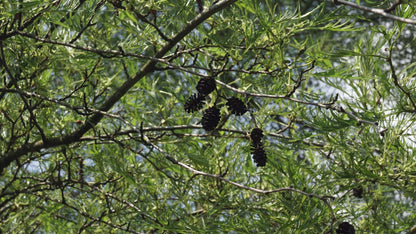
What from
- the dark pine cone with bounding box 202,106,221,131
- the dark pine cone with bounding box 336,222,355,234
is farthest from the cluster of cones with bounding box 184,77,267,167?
the dark pine cone with bounding box 336,222,355,234

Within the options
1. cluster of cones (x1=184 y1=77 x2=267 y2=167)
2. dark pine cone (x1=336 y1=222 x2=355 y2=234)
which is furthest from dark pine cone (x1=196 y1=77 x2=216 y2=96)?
dark pine cone (x1=336 y1=222 x2=355 y2=234)

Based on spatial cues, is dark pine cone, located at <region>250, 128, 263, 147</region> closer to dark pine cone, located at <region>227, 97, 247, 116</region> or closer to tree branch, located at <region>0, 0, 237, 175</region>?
dark pine cone, located at <region>227, 97, 247, 116</region>

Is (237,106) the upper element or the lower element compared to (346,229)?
upper

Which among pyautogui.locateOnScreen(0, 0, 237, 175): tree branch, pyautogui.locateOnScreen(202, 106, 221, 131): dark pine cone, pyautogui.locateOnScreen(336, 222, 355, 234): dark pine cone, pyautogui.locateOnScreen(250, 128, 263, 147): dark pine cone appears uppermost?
pyautogui.locateOnScreen(0, 0, 237, 175): tree branch

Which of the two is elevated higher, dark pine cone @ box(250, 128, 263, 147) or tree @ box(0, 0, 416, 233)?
tree @ box(0, 0, 416, 233)

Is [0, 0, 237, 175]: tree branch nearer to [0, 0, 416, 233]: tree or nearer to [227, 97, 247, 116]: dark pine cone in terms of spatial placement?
[0, 0, 416, 233]: tree

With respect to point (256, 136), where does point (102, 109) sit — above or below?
above

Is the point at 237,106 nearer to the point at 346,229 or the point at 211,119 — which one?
the point at 211,119

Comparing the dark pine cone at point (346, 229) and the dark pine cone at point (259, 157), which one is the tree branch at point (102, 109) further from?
the dark pine cone at point (346, 229)

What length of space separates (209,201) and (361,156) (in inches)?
11.4

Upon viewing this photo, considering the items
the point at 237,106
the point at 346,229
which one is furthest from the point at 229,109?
the point at 346,229

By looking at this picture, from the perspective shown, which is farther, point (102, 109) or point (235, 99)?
point (102, 109)

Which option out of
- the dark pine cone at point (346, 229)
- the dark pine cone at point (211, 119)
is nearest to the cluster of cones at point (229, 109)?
the dark pine cone at point (211, 119)

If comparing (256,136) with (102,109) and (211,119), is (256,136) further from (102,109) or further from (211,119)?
(102,109)
